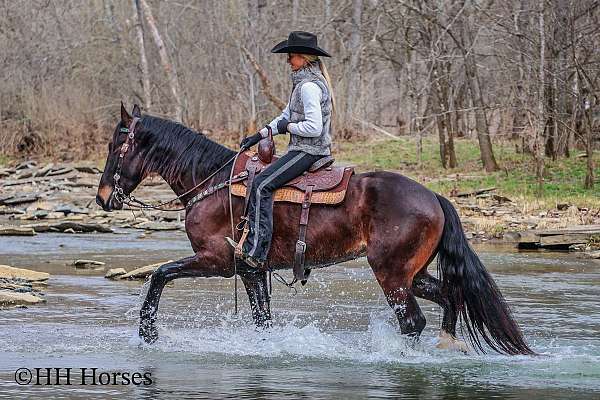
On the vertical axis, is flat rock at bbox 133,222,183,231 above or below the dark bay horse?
below

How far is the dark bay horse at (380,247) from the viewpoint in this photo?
28.2 feet

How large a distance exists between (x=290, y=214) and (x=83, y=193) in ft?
63.7

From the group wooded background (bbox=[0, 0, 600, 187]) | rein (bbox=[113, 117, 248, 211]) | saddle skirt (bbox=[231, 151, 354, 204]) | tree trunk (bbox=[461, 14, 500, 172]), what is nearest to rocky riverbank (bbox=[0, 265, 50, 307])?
rein (bbox=[113, 117, 248, 211])

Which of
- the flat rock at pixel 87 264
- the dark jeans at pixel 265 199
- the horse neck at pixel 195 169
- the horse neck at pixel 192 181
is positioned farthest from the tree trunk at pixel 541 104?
the dark jeans at pixel 265 199

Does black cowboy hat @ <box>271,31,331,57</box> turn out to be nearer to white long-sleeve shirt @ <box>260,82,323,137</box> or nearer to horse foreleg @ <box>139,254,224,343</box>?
white long-sleeve shirt @ <box>260,82,323,137</box>

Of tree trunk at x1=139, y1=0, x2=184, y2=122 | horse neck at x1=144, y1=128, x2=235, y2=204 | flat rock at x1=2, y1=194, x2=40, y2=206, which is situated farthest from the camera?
tree trunk at x1=139, y1=0, x2=184, y2=122

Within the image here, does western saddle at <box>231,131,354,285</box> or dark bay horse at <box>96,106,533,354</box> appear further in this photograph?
western saddle at <box>231,131,354,285</box>

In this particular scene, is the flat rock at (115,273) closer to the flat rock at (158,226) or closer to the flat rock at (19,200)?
the flat rock at (158,226)

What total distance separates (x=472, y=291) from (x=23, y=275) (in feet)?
22.6

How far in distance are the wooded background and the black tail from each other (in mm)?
14735

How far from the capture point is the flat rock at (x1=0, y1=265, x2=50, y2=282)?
13336 mm

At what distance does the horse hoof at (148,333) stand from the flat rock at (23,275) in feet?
15.4

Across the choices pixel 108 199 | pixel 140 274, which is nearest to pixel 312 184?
pixel 108 199

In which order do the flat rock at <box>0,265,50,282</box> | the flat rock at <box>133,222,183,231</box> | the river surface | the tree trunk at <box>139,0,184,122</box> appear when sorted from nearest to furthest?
the river surface < the flat rock at <box>0,265,50,282</box> < the flat rock at <box>133,222,183,231</box> < the tree trunk at <box>139,0,184,122</box>
